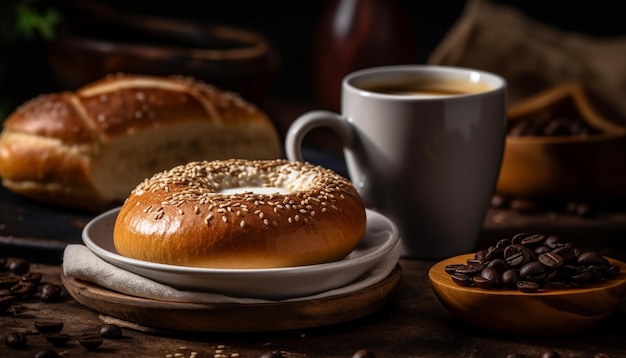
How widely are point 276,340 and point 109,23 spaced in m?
2.08

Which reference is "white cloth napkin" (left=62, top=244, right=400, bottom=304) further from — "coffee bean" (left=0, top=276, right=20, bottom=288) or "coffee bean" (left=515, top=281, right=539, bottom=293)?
"coffee bean" (left=515, top=281, right=539, bottom=293)

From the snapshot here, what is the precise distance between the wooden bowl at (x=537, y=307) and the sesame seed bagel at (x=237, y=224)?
0.24 metres

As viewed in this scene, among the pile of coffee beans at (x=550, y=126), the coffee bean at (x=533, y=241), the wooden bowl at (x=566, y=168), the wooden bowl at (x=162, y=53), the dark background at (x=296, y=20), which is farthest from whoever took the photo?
the dark background at (x=296, y=20)

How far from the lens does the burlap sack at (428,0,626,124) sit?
11.6ft

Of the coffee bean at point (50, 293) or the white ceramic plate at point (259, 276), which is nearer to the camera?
the white ceramic plate at point (259, 276)

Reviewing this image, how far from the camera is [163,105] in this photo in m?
2.80

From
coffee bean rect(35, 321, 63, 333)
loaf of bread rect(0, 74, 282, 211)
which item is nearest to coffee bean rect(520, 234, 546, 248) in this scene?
coffee bean rect(35, 321, 63, 333)

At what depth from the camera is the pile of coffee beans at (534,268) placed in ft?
5.93

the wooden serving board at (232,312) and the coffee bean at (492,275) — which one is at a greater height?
the coffee bean at (492,275)

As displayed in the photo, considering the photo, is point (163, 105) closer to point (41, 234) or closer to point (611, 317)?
point (41, 234)

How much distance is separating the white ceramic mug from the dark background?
5.87 feet

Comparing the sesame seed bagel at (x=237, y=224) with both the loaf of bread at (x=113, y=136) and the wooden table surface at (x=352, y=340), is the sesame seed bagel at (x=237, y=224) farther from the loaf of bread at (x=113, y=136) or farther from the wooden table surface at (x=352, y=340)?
the loaf of bread at (x=113, y=136)

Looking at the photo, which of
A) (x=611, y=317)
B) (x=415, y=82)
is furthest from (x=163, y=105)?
(x=611, y=317)

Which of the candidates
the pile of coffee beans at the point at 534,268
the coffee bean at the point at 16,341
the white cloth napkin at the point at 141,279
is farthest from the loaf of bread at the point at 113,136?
the pile of coffee beans at the point at 534,268
